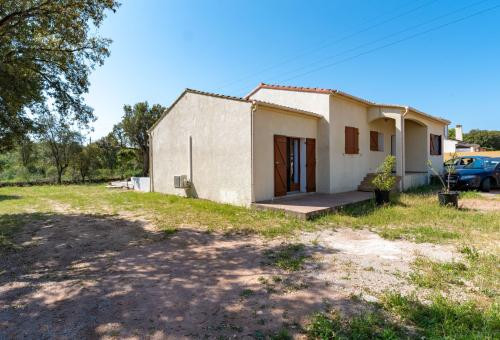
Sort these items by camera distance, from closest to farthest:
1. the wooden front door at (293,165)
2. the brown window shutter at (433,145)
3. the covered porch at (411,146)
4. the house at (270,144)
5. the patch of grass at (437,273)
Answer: the patch of grass at (437,273) < the house at (270,144) < the wooden front door at (293,165) < the covered porch at (411,146) < the brown window shutter at (433,145)

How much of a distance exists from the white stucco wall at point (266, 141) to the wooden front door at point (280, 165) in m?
0.16

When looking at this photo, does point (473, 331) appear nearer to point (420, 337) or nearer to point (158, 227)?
point (420, 337)

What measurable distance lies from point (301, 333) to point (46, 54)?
30.9ft

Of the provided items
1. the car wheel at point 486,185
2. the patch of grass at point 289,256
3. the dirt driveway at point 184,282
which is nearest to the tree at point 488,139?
the car wheel at point 486,185

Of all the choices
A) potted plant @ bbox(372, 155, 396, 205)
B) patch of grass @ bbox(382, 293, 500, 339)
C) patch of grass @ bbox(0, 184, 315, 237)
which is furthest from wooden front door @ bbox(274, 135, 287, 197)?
patch of grass @ bbox(382, 293, 500, 339)

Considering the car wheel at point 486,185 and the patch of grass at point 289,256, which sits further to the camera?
the car wheel at point 486,185

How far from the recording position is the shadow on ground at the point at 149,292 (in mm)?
2820

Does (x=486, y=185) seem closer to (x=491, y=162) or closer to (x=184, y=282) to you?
(x=491, y=162)

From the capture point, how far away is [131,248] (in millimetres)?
5453

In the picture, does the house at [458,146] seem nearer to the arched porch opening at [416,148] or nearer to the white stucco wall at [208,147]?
the arched porch opening at [416,148]

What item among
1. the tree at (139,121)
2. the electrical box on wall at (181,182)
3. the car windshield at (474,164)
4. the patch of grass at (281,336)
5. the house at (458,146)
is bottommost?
the patch of grass at (281,336)

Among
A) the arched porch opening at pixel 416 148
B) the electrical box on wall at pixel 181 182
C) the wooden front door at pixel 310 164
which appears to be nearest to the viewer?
the wooden front door at pixel 310 164

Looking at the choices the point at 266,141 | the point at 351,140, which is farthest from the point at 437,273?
the point at 351,140

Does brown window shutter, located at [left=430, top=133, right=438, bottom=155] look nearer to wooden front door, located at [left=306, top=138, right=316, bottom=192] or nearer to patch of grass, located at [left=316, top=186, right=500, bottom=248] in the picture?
patch of grass, located at [left=316, top=186, right=500, bottom=248]
